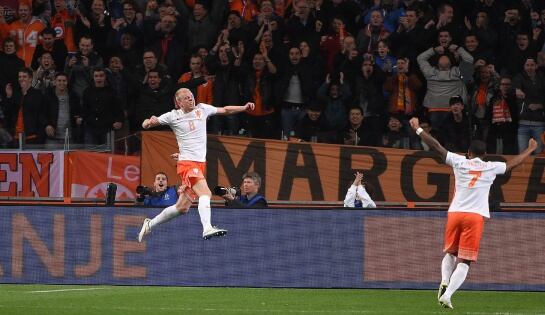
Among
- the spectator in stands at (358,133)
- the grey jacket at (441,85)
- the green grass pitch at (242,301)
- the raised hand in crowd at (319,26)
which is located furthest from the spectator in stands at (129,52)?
the green grass pitch at (242,301)

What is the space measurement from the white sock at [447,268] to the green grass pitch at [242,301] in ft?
1.27

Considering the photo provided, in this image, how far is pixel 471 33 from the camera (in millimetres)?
24203

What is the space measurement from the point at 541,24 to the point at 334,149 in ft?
17.7

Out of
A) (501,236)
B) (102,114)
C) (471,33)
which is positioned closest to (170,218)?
(501,236)

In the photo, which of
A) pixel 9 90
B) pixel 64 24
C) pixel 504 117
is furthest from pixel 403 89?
pixel 9 90

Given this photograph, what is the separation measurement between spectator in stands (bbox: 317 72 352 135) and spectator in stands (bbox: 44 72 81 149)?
458cm

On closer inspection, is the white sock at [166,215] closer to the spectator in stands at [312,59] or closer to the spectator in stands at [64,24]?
the spectator in stands at [312,59]

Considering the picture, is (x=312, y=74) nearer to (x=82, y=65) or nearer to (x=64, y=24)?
(x=82, y=65)

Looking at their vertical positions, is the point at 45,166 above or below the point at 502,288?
above

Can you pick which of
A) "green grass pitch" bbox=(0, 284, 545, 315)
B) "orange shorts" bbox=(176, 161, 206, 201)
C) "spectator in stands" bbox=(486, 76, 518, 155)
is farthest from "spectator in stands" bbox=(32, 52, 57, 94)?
"spectator in stands" bbox=(486, 76, 518, 155)

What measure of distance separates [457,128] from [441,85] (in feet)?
3.81

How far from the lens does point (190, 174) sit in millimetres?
17391

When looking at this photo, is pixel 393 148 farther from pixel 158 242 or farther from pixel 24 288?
pixel 24 288

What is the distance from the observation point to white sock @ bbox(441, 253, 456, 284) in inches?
638
